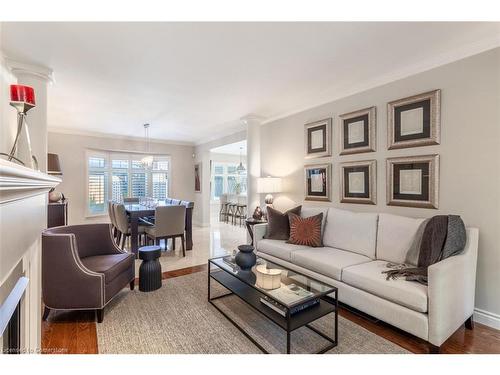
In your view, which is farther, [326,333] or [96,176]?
[96,176]

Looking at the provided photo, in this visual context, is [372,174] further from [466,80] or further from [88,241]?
[88,241]

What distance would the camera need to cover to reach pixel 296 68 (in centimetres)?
270

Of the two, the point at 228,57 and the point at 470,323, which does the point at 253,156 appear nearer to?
the point at 228,57

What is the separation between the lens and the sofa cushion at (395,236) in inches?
95.3

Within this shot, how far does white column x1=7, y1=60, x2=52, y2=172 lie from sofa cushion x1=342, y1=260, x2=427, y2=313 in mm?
3466

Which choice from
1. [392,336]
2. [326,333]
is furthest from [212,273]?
[392,336]

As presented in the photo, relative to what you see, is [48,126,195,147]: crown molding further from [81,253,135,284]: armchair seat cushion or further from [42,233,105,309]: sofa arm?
[42,233,105,309]: sofa arm

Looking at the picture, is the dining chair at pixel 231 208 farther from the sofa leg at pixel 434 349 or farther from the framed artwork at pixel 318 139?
the sofa leg at pixel 434 349

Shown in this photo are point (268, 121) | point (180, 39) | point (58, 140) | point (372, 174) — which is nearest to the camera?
point (180, 39)

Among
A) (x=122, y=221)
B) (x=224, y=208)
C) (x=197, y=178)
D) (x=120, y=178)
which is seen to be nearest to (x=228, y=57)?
(x=122, y=221)

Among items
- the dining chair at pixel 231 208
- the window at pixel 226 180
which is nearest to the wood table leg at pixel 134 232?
the dining chair at pixel 231 208

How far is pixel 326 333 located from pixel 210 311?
1088 mm

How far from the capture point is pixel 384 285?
2018 mm

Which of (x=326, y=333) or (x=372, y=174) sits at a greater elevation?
(x=372, y=174)
